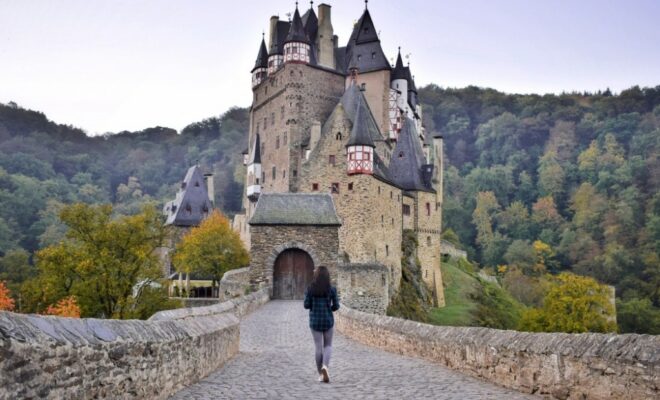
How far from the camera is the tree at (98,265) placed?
32812 millimetres

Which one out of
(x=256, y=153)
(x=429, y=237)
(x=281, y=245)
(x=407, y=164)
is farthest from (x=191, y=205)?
(x=281, y=245)

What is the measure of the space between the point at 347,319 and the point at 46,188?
92749 mm

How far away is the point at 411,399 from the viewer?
791 centimetres

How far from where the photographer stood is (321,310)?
10102mm

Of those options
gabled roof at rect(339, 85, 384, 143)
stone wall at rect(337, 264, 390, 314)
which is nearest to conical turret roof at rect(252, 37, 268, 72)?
gabled roof at rect(339, 85, 384, 143)

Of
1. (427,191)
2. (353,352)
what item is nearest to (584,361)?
(353,352)

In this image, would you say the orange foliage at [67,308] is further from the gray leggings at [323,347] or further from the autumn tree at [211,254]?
the gray leggings at [323,347]

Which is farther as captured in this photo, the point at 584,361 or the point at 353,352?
the point at 353,352

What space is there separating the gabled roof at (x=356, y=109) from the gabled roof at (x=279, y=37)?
10680mm

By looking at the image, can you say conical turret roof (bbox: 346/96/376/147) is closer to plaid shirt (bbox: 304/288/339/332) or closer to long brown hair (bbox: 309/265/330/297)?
long brown hair (bbox: 309/265/330/297)

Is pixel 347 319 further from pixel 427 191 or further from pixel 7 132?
pixel 7 132

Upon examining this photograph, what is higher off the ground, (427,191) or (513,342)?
(427,191)

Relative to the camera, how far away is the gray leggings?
384 inches

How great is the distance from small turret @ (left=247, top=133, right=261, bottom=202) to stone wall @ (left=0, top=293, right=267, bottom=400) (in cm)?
4859
